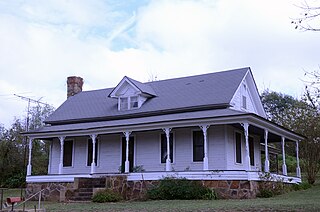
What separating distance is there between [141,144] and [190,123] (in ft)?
13.8

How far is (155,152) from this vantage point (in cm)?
2255

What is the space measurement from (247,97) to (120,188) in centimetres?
907

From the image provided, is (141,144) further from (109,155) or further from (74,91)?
(74,91)

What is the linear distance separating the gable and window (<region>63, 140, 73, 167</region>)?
9835 mm

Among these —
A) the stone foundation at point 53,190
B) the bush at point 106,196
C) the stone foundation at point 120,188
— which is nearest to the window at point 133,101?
the stone foundation at point 120,188

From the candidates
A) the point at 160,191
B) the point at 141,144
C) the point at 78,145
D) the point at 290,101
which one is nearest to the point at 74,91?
the point at 78,145

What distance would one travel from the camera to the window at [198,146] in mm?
21328

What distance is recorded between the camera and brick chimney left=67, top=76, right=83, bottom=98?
30.8m

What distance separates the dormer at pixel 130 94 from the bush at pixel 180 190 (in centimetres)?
671

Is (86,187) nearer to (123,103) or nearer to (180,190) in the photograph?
(180,190)

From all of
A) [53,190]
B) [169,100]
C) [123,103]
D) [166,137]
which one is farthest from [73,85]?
[166,137]

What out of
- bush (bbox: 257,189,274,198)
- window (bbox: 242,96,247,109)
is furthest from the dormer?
bush (bbox: 257,189,274,198)

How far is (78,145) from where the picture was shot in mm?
25156

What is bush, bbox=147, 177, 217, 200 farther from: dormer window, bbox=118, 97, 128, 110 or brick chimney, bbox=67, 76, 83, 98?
brick chimney, bbox=67, 76, 83, 98
